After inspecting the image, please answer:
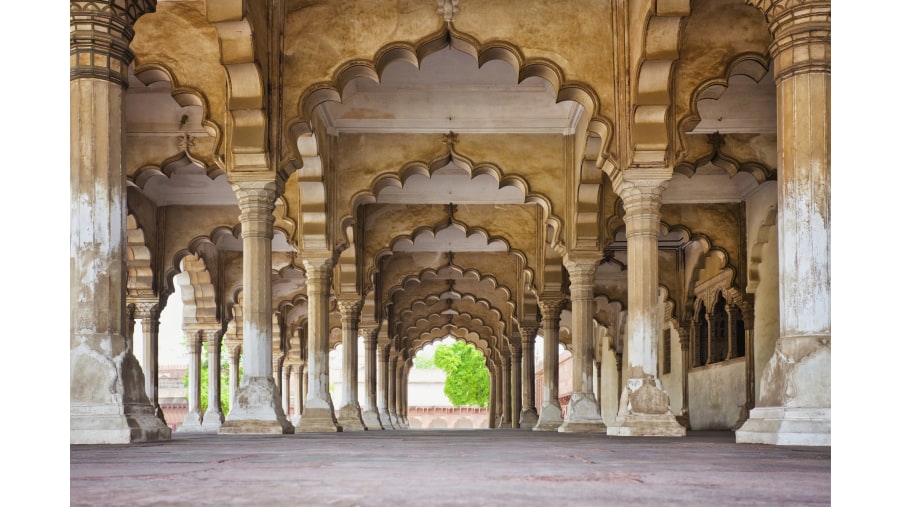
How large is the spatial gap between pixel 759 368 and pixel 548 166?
6189 millimetres

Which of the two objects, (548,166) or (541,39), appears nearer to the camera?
(541,39)

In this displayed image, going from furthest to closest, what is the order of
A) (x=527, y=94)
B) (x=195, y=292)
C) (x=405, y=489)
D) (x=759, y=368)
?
(x=195, y=292)
(x=759, y=368)
(x=527, y=94)
(x=405, y=489)

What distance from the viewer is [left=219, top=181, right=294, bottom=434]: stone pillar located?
1174 cm

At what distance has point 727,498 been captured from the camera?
Answer: 3279mm

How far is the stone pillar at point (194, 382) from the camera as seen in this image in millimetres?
23156

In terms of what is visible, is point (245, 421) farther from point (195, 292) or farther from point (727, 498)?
point (195, 292)

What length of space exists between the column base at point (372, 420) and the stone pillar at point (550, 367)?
4.96 metres

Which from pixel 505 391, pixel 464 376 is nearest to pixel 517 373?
pixel 505 391

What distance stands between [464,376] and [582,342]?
60.2 m

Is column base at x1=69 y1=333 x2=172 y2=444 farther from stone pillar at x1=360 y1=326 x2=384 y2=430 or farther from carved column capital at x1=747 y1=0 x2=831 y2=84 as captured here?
stone pillar at x1=360 y1=326 x2=384 y2=430

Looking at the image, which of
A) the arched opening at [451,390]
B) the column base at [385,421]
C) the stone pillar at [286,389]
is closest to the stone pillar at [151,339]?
the column base at [385,421]

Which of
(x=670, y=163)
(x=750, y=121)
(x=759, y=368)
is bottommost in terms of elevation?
(x=759, y=368)

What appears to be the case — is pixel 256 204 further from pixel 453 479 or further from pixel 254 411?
pixel 453 479

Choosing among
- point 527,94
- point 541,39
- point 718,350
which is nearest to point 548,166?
point 527,94
